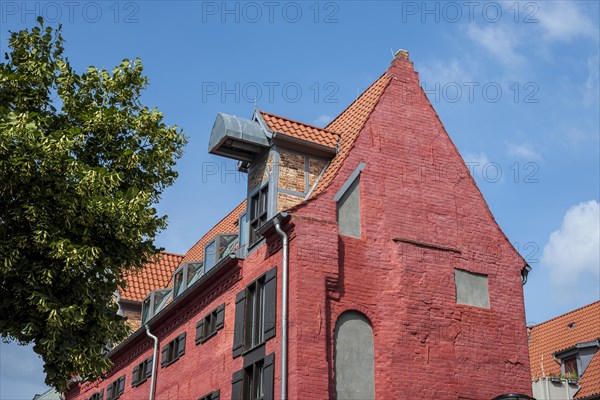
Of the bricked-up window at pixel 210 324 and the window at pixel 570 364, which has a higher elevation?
the window at pixel 570 364

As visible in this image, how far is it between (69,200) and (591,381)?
25205 millimetres

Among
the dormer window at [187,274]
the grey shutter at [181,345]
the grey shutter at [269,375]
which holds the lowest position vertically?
the grey shutter at [269,375]

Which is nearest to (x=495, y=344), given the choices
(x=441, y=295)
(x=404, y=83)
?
(x=441, y=295)

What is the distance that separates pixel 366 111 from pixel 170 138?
24.0 ft

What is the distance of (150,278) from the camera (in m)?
40.4

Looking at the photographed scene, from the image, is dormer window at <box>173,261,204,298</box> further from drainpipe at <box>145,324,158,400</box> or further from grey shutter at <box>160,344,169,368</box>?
grey shutter at <box>160,344,169,368</box>

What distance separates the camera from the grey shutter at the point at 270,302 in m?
Answer: 23.0

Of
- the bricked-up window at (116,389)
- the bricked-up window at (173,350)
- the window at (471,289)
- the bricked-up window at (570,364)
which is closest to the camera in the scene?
the window at (471,289)

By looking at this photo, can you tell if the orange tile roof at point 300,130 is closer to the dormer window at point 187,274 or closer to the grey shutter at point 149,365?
the dormer window at point 187,274

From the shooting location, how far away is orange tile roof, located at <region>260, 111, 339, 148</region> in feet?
84.5

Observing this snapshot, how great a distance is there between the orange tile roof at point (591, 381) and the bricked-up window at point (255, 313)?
16829mm

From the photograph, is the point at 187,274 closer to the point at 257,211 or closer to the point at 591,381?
the point at 257,211

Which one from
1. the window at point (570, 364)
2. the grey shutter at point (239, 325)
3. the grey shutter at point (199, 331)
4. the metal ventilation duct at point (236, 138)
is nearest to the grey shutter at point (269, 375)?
the grey shutter at point (239, 325)

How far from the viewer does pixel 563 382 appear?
113ft
